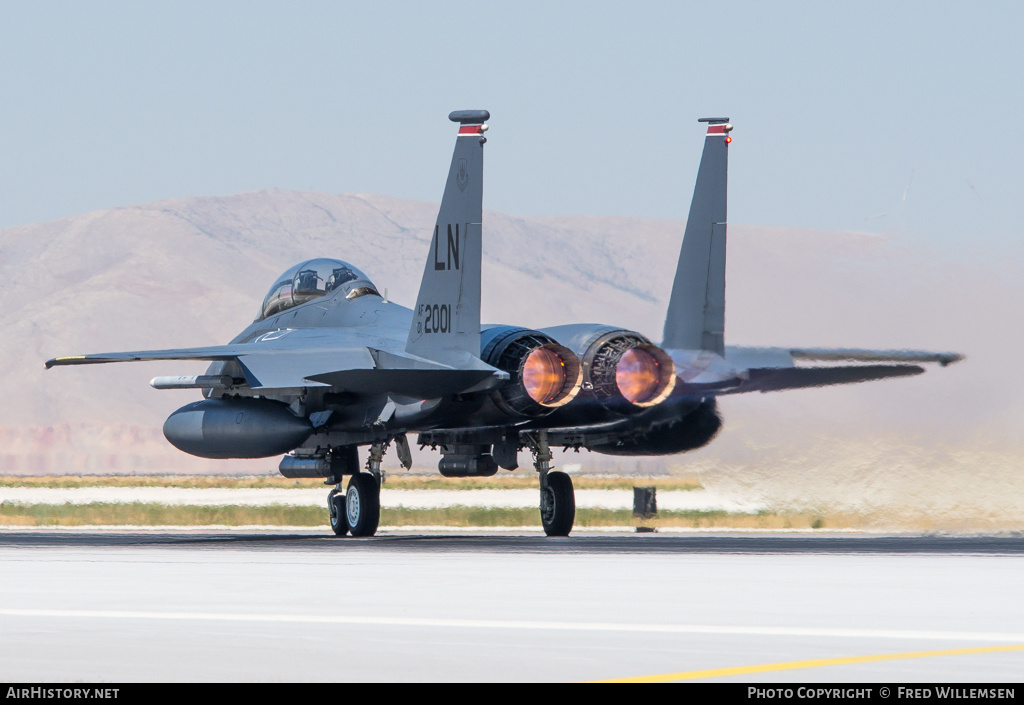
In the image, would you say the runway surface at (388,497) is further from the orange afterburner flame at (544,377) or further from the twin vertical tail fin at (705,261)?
the orange afterburner flame at (544,377)

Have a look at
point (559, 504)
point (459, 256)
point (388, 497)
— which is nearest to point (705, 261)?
point (459, 256)

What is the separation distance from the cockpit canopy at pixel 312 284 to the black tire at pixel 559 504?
450 cm

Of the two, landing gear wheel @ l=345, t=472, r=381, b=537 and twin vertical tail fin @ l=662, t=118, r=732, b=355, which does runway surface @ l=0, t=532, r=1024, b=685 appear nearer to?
twin vertical tail fin @ l=662, t=118, r=732, b=355

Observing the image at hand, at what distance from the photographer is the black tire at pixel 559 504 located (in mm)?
25203

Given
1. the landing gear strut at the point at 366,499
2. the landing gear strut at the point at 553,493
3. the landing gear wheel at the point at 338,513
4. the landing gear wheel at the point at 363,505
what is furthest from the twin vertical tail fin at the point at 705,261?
the landing gear wheel at the point at 338,513

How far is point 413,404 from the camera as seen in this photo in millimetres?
24312

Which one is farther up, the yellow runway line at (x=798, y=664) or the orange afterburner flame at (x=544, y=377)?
the orange afterburner flame at (x=544, y=377)

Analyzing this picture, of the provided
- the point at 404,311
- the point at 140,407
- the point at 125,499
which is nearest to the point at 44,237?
the point at 140,407

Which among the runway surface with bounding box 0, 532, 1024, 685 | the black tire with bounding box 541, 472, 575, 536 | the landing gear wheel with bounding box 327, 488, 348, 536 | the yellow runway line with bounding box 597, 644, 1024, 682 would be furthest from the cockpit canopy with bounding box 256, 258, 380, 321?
the yellow runway line with bounding box 597, 644, 1024, 682

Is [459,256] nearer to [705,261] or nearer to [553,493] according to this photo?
[705,261]

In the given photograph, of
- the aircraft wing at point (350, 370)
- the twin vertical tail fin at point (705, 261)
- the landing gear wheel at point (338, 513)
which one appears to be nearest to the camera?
the aircraft wing at point (350, 370)

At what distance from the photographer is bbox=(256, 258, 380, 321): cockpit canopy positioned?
26875 millimetres

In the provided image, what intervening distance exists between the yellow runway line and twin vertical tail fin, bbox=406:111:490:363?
14.2 metres

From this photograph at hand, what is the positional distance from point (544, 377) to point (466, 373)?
3.71ft
